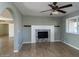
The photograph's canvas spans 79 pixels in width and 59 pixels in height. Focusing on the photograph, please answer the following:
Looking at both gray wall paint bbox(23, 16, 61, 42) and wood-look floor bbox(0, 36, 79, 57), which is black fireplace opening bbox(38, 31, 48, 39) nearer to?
gray wall paint bbox(23, 16, 61, 42)

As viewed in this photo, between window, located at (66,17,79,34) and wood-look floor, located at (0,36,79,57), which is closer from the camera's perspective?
wood-look floor, located at (0,36,79,57)

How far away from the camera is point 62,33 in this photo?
8.38 meters

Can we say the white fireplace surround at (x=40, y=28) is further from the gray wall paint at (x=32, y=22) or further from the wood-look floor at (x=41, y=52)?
the wood-look floor at (x=41, y=52)

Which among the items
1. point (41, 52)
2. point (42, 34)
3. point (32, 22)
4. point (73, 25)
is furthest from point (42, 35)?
point (41, 52)

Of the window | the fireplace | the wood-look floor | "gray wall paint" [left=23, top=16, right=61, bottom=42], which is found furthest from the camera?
the fireplace

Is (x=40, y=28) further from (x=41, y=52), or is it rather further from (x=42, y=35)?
(x=41, y=52)

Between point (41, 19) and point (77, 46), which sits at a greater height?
point (41, 19)

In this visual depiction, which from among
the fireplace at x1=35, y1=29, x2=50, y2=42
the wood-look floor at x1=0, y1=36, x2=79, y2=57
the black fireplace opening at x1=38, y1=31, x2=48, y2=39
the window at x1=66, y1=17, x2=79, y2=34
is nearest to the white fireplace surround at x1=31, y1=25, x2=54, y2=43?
the fireplace at x1=35, y1=29, x2=50, y2=42

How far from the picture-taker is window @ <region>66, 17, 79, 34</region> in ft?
20.4

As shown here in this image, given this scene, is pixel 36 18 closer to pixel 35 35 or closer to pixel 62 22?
pixel 35 35

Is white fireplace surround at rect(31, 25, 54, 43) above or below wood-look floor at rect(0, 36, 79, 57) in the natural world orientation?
above

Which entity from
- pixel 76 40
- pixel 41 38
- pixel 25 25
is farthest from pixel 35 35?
pixel 76 40

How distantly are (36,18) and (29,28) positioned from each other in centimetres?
96

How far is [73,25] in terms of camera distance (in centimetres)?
677
